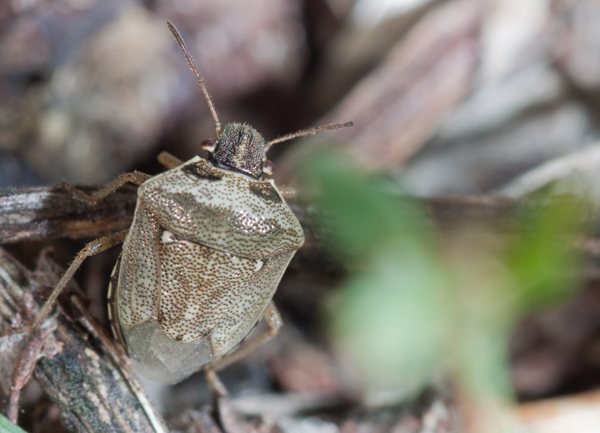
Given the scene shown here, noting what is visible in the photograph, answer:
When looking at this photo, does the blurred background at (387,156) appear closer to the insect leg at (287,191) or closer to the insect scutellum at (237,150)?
the insect leg at (287,191)

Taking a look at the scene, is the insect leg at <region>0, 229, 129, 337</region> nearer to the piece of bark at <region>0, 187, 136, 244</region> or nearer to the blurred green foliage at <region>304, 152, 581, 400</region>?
the piece of bark at <region>0, 187, 136, 244</region>

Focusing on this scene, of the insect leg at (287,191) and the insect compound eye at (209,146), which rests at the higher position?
the insect compound eye at (209,146)

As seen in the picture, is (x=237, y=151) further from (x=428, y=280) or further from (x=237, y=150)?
(x=428, y=280)

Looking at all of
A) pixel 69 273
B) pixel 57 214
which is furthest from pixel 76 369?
pixel 57 214

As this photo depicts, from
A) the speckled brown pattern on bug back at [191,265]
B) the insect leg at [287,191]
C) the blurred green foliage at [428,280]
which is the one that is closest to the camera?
the speckled brown pattern on bug back at [191,265]

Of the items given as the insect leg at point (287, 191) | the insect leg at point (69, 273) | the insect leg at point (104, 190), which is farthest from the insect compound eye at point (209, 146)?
the insect leg at point (69, 273)

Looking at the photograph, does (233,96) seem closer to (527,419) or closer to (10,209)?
(10,209)
